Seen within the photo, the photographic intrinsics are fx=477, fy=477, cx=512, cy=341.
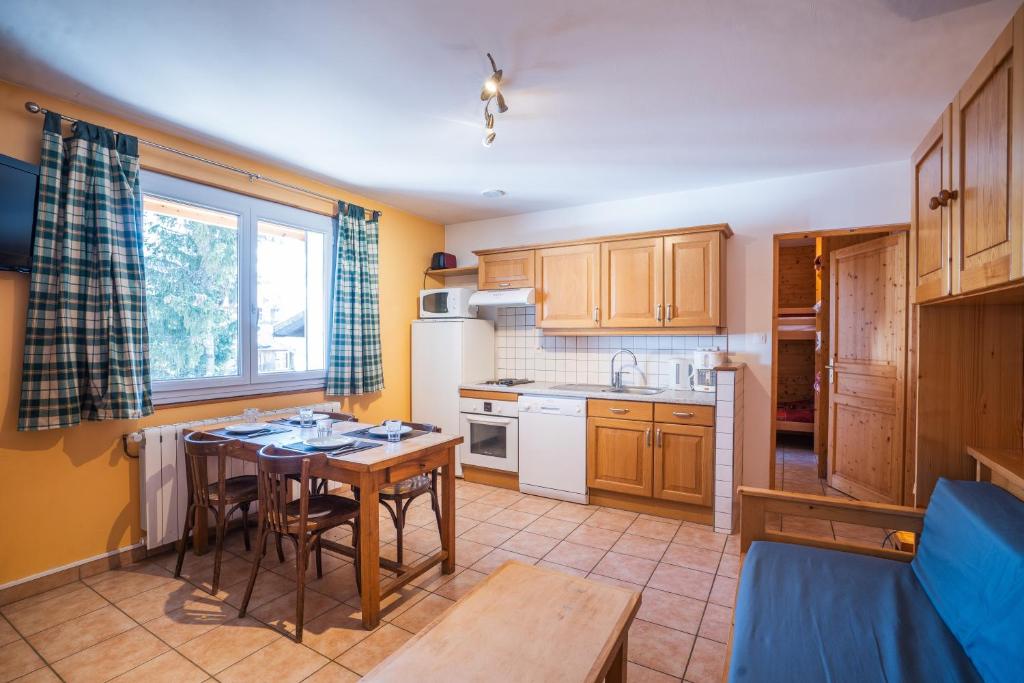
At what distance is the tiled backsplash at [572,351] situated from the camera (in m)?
3.90

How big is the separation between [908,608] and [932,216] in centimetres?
127

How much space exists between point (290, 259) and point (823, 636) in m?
3.72

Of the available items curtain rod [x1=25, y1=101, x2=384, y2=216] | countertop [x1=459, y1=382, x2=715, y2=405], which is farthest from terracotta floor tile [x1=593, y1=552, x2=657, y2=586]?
curtain rod [x1=25, y1=101, x2=384, y2=216]

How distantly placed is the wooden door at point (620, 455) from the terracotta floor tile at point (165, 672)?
2542 millimetres

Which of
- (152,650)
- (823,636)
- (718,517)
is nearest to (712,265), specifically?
(718,517)

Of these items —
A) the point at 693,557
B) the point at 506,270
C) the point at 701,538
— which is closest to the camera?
the point at 693,557

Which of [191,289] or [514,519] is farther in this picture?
[514,519]

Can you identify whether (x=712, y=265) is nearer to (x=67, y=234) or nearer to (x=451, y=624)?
(x=451, y=624)

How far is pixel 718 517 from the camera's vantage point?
10.3 feet

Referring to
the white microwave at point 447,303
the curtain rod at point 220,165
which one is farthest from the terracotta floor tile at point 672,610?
the curtain rod at point 220,165

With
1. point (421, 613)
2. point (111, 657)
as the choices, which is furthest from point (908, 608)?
point (111, 657)

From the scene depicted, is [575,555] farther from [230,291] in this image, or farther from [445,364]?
[230,291]

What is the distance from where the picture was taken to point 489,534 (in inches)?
121

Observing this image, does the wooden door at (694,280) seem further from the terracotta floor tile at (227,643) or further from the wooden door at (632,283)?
the terracotta floor tile at (227,643)
